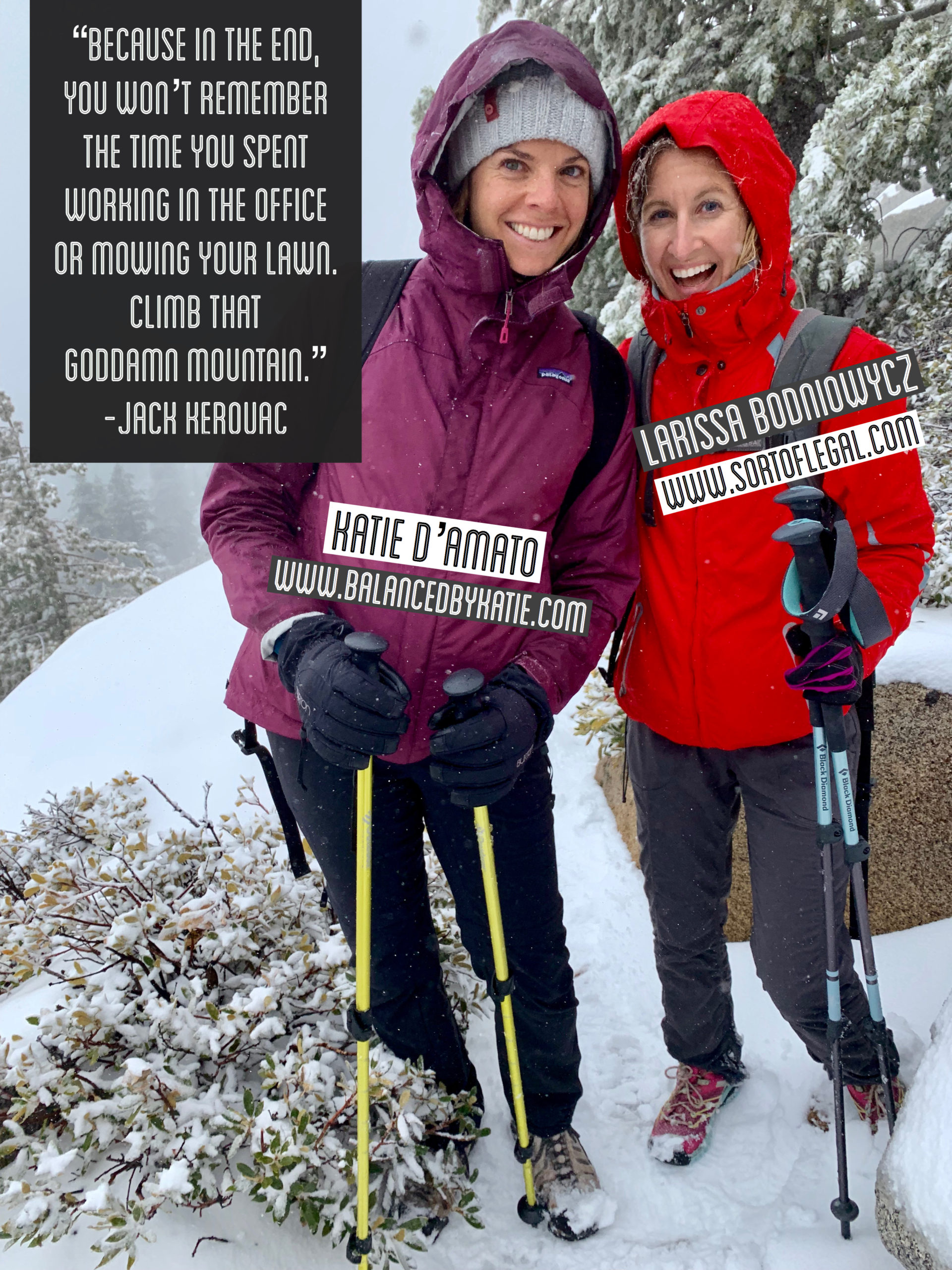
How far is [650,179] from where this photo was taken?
2.15m

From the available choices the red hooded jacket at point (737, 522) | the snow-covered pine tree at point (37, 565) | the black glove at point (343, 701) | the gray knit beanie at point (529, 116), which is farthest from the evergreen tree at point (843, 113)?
the snow-covered pine tree at point (37, 565)

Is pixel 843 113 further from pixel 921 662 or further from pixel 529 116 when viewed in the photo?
pixel 529 116

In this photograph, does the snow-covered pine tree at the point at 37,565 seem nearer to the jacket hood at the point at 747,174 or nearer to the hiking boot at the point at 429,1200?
the hiking boot at the point at 429,1200

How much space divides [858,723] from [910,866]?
150 cm

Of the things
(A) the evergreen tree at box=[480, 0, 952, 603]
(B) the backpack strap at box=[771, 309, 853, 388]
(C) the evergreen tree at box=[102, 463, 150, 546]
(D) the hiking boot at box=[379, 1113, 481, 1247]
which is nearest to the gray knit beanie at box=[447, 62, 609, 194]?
(B) the backpack strap at box=[771, 309, 853, 388]

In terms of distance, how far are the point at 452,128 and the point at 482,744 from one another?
1.56 metres

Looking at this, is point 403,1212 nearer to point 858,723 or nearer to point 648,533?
point 858,723

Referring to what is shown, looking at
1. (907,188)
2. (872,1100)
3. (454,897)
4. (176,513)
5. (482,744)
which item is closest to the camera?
(482,744)

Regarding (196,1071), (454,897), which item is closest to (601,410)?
(454,897)

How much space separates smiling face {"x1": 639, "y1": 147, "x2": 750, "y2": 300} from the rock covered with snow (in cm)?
217

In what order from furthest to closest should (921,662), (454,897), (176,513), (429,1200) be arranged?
(176,513) < (921,662) < (429,1200) < (454,897)

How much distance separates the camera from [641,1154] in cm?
283

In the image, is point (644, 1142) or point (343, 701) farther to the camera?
point (644, 1142)

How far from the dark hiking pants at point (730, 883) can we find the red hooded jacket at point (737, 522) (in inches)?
5.7
